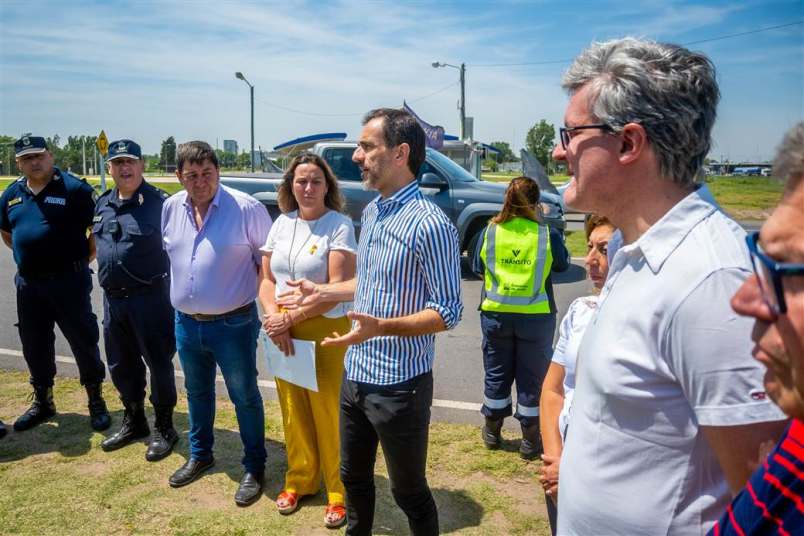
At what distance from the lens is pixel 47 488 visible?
3.65m

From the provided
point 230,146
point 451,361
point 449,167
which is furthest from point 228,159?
point 451,361

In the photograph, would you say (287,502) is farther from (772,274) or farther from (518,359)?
(772,274)

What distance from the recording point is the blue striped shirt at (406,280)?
247 centimetres

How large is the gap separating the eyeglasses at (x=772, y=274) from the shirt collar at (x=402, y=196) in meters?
1.78

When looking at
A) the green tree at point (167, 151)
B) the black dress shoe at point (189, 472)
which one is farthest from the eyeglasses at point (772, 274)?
the green tree at point (167, 151)

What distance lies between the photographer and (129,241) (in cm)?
388

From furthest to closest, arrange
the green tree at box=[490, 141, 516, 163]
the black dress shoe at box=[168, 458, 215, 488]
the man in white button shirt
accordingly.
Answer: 1. the green tree at box=[490, 141, 516, 163]
2. the black dress shoe at box=[168, 458, 215, 488]
3. the man in white button shirt

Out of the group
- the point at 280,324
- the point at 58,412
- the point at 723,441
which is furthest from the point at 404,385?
the point at 58,412

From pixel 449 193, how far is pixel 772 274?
31.7ft

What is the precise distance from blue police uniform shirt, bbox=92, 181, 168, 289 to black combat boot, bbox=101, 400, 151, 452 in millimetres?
934

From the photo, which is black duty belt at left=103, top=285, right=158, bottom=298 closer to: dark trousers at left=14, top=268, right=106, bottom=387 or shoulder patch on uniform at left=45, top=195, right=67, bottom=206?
dark trousers at left=14, top=268, right=106, bottom=387

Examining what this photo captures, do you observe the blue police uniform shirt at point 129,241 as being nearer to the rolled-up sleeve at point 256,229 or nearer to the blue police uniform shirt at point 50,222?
the blue police uniform shirt at point 50,222

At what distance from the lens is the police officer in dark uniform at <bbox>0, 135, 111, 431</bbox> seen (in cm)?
431

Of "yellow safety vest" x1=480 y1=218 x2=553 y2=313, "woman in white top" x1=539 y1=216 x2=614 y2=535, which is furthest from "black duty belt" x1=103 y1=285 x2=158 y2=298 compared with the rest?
"woman in white top" x1=539 y1=216 x2=614 y2=535
